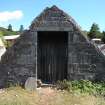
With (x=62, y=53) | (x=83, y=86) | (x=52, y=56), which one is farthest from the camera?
(x=52, y=56)

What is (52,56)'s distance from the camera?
14211 mm

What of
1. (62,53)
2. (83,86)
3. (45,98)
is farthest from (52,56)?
(45,98)

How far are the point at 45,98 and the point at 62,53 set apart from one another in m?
2.96

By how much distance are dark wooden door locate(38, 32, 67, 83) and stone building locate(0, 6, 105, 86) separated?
0.10 m

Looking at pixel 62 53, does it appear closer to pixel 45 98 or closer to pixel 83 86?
pixel 83 86

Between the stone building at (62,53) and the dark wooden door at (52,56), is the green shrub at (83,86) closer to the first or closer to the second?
the stone building at (62,53)

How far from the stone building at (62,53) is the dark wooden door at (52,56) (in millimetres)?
99

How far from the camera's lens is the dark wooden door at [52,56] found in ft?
46.2

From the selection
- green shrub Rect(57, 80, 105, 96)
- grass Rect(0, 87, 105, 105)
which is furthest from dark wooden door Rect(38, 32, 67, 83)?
grass Rect(0, 87, 105, 105)

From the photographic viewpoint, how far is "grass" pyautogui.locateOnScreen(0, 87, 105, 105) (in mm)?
10727

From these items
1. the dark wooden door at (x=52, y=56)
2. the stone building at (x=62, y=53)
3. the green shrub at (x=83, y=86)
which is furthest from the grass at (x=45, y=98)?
the dark wooden door at (x=52, y=56)

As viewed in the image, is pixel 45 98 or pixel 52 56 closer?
pixel 45 98

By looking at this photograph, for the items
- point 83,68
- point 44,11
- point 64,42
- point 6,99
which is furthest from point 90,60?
point 6,99

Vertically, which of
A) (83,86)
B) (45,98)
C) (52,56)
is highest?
(52,56)
